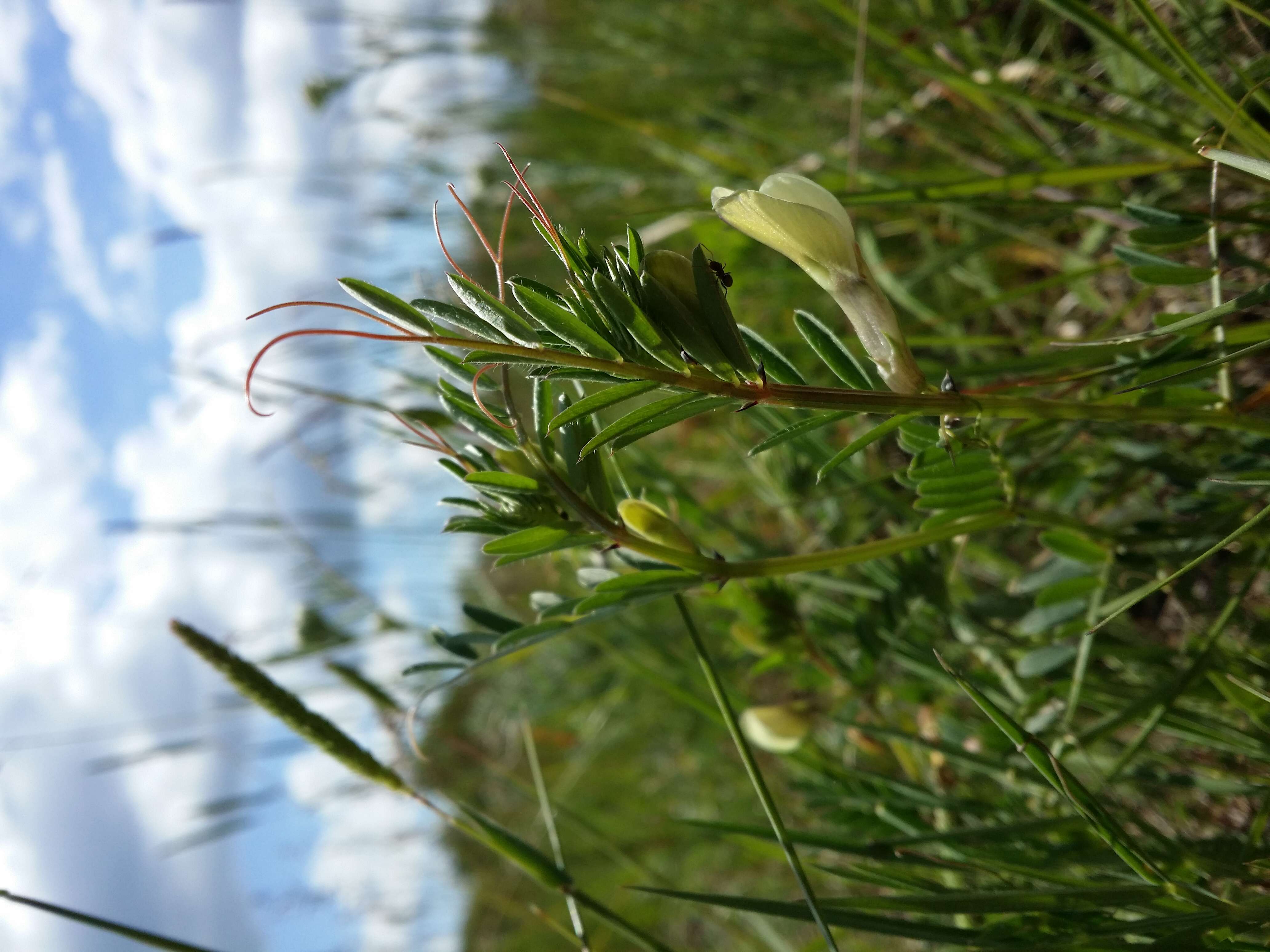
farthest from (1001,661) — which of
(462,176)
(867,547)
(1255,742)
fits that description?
(462,176)

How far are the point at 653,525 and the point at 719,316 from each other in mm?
86

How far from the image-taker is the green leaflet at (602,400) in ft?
0.76

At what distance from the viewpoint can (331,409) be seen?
100cm

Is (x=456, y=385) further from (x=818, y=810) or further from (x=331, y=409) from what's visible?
(x=331, y=409)

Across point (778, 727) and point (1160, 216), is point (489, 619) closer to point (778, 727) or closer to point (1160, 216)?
point (778, 727)

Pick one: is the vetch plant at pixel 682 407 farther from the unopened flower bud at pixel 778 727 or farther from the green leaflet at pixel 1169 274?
the unopened flower bud at pixel 778 727

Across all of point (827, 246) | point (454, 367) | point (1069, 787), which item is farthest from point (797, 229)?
point (1069, 787)

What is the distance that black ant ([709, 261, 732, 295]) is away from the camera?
0.77 feet

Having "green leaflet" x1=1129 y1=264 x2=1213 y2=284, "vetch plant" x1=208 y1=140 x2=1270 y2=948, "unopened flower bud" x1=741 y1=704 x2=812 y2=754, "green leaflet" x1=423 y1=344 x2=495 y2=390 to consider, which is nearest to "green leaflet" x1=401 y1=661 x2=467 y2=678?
"vetch plant" x1=208 y1=140 x2=1270 y2=948

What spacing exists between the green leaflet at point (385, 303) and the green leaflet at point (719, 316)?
0.07 meters

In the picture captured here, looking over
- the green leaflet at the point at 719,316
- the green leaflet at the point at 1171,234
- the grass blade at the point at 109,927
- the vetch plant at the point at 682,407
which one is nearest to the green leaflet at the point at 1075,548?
the vetch plant at the point at 682,407

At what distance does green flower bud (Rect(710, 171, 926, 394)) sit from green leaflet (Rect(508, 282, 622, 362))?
59mm

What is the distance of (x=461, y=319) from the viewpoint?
222 mm

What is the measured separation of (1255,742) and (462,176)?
1415mm
